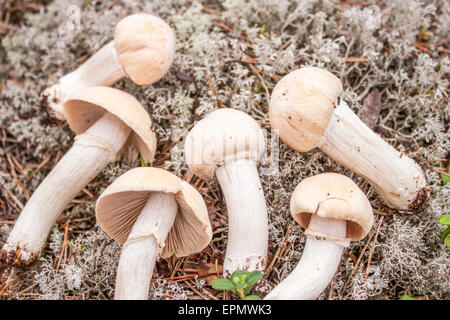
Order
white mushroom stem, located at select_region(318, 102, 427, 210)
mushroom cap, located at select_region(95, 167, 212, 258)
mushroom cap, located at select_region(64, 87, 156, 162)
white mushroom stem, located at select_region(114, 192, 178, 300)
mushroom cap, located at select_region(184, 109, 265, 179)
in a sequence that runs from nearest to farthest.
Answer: mushroom cap, located at select_region(95, 167, 212, 258), white mushroom stem, located at select_region(114, 192, 178, 300), mushroom cap, located at select_region(184, 109, 265, 179), white mushroom stem, located at select_region(318, 102, 427, 210), mushroom cap, located at select_region(64, 87, 156, 162)

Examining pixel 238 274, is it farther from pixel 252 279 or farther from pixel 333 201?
pixel 333 201

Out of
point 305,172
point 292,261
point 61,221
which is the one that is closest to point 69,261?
point 61,221

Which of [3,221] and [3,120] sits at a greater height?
[3,120]

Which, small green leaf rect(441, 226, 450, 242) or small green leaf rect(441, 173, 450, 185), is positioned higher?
small green leaf rect(441, 173, 450, 185)

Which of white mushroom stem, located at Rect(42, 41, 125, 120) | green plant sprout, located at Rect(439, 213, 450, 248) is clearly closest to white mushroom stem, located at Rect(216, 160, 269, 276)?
green plant sprout, located at Rect(439, 213, 450, 248)

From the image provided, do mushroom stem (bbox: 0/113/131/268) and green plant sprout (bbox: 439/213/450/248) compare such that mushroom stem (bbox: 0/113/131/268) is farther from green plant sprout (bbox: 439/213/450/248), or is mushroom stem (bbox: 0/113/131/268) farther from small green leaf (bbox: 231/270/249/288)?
green plant sprout (bbox: 439/213/450/248)

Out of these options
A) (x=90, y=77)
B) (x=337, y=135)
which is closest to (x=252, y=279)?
(x=337, y=135)
